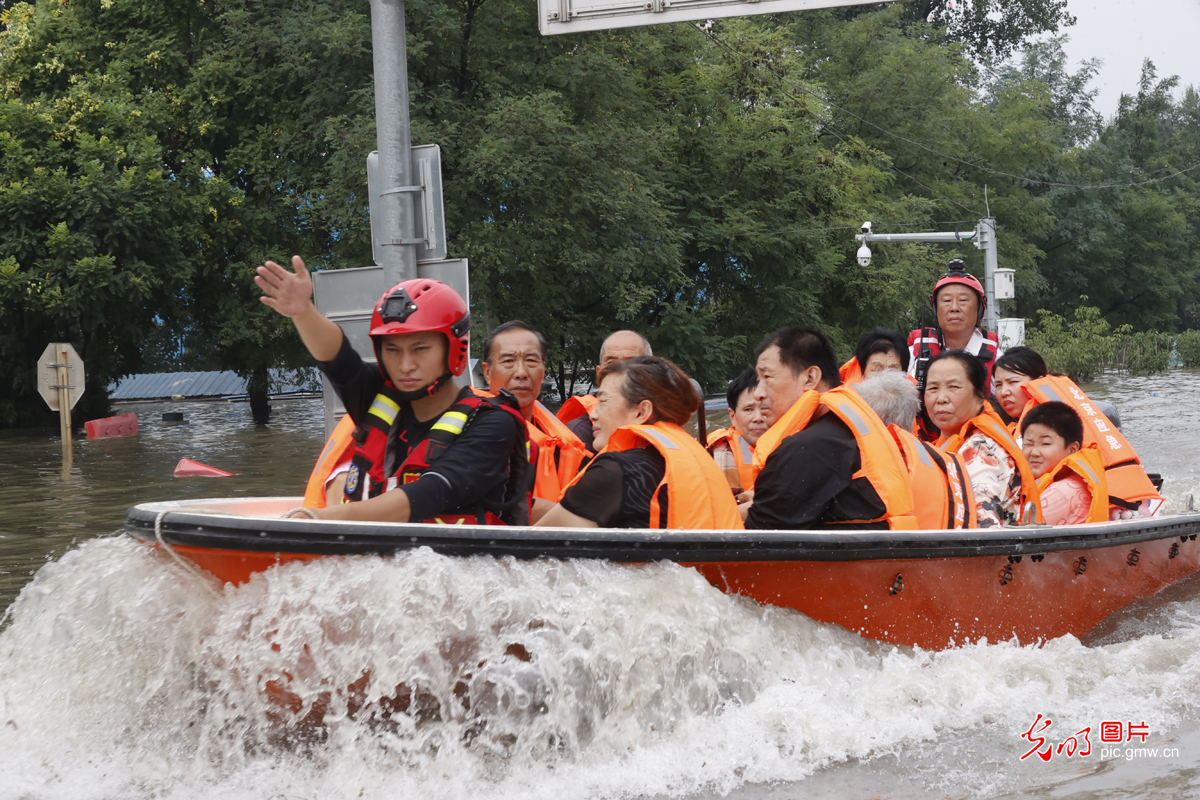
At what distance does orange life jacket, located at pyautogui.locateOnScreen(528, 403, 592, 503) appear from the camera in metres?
Answer: 5.53

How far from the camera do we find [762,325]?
25.4 meters

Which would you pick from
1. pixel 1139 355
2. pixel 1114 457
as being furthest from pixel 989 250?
pixel 1114 457

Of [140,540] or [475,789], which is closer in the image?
[475,789]

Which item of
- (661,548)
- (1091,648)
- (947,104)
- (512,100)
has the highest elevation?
(947,104)

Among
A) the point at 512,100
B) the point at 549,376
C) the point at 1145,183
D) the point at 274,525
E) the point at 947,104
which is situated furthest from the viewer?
the point at 1145,183

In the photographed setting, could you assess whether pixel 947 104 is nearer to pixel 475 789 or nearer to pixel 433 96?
pixel 433 96

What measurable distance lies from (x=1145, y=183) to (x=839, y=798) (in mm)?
57901

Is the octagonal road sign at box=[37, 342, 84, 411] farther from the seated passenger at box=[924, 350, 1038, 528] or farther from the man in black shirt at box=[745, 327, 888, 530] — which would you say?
the man in black shirt at box=[745, 327, 888, 530]

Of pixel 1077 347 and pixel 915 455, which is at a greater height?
pixel 915 455

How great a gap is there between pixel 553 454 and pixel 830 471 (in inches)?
62.9

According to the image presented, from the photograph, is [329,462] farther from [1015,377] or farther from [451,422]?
[1015,377]

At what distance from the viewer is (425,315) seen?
3795 millimetres

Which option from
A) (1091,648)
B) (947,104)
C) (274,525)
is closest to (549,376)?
(1091,648)

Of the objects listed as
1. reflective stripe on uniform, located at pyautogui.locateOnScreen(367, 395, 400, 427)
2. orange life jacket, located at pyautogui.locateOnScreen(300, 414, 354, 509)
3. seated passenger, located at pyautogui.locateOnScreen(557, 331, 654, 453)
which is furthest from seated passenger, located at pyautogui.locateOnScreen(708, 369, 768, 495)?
reflective stripe on uniform, located at pyautogui.locateOnScreen(367, 395, 400, 427)
